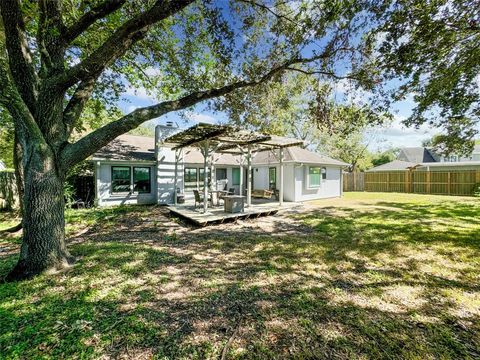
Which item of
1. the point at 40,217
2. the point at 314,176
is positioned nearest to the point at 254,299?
the point at 40,217

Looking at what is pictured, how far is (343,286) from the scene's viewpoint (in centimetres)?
407

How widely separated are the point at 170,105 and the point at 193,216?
5573 mm

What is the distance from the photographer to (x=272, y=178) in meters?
16.6

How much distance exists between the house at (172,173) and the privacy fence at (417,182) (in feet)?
26.4

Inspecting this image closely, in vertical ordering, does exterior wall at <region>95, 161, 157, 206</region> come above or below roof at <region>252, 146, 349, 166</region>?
below

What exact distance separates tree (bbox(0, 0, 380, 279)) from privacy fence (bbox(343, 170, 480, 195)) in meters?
19.3

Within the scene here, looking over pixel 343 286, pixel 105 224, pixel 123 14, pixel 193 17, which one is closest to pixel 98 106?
pixel 123 14

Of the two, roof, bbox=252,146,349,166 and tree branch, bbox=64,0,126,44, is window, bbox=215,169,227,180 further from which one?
tree branch, bbox=64,0,126,44

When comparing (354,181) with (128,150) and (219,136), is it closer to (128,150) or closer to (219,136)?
(219,136)

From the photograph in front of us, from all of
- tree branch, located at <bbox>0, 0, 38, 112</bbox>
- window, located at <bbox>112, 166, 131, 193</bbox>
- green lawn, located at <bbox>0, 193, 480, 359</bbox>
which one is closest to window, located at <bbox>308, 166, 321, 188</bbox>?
green lawn, located at <bbox>0, 193, 480, 359</bbox>

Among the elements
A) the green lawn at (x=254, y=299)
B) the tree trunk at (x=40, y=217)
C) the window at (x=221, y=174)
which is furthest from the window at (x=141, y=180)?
the tree trunk at (x=40, y=217)

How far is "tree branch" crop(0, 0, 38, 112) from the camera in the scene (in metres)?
3.96

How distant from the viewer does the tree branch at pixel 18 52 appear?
13.0 ft

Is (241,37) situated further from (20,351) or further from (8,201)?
(8,201)
